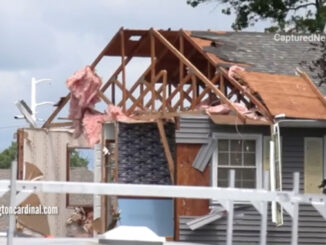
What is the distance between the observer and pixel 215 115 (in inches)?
854

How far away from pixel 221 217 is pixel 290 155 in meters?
1.93

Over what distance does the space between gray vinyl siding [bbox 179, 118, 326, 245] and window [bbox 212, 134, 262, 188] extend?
0.77ft

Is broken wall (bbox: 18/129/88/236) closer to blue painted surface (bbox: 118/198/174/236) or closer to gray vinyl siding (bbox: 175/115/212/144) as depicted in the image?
blue painted surface (bbox: 118/198/174/236)

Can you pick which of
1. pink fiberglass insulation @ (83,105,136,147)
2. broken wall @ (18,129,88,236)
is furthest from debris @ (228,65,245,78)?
broken wall @ (18,129,88,236)

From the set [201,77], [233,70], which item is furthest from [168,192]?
[233,70]

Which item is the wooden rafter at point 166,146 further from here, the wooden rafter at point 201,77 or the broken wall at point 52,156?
the broken wall at point 52,156

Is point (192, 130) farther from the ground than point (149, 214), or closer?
farther from the ground

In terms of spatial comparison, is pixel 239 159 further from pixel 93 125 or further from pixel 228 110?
pixel 93 125

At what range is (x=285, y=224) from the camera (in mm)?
21594

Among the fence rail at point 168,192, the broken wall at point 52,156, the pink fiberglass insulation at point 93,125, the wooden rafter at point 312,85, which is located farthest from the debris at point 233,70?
the fence rail at point 168,192

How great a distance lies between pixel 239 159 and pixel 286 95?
1575 millimetres

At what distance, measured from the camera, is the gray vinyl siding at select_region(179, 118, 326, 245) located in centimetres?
2166

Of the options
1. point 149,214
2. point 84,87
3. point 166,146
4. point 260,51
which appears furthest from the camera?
point 260,51

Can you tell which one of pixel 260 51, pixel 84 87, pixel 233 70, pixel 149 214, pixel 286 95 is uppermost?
pixel 260 51
